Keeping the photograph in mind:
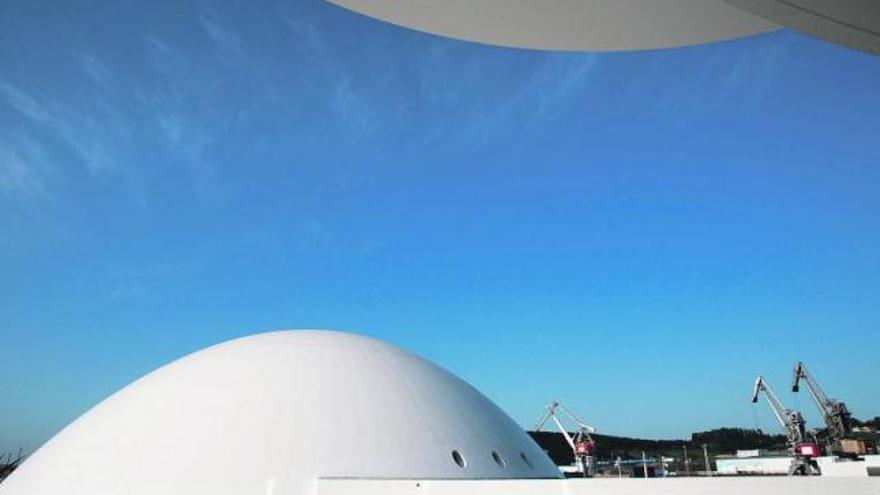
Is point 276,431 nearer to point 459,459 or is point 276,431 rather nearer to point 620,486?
point 459,459

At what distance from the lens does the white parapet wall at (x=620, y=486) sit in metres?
9.05

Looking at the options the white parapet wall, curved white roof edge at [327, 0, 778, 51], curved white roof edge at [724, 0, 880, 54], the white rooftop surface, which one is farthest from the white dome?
curved white roof edge at [724, 0, 880, 54]

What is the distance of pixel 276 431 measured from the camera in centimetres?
1473

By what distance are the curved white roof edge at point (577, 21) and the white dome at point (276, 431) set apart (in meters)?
12.9

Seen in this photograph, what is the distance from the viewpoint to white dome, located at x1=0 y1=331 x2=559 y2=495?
1383 cm

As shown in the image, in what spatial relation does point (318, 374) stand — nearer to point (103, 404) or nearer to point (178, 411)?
point (178, 411)

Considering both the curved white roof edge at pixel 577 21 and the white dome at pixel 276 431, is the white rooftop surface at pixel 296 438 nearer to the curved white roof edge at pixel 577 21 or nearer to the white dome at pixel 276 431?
the white dome at pixel 276 431

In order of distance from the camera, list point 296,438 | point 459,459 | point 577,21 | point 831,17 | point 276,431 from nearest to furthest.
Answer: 1. point 831,17
2. point 577,21
3. point 296,438
4. point 276,431
5. point 459,459

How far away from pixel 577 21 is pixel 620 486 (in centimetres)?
999

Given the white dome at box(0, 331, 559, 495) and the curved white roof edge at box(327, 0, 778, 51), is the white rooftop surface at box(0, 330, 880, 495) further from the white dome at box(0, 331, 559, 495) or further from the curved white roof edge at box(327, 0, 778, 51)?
the curved white roof edge at box(327, 0, 778, 51)

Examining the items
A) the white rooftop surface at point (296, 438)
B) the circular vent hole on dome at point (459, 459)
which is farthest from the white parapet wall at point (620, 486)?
the circular vent hole on dome at point (459, 459)

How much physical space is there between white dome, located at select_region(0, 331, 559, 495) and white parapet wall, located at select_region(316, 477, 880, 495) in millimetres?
827

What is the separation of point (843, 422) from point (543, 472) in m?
61.0

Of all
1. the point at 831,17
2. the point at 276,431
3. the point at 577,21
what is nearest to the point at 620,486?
the point at 276,431
